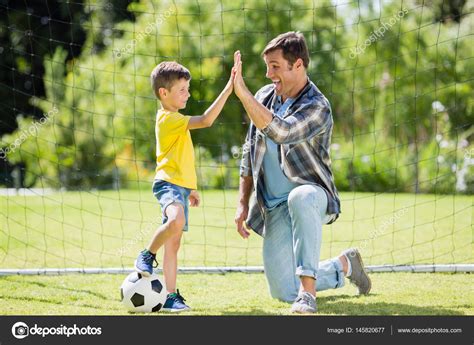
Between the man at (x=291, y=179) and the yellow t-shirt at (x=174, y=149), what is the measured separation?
0.39m

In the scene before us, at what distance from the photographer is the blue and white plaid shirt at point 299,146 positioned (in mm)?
3713

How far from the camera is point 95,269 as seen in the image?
493 cm

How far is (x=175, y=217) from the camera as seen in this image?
3.71 m

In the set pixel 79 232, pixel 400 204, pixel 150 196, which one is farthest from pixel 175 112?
pixel 150 196

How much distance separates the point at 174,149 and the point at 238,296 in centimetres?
92

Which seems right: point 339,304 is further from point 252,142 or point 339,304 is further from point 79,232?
point 79,232

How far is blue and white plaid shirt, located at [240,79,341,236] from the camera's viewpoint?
3713 millimetres

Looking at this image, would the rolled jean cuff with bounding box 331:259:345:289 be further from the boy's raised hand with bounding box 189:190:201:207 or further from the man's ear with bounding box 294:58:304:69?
the man's ear with bounding box 294:58:304:69

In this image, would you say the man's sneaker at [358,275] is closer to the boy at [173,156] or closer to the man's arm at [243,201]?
the man's arm at [243,201]

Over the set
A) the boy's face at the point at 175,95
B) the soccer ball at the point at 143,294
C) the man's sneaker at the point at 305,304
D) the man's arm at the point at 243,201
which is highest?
the boy's face at the point at 175,95

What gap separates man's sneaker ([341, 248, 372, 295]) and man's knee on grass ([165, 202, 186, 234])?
3.34 ft

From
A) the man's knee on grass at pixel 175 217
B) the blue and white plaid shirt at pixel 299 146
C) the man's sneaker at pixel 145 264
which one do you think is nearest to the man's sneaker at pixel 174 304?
the man's sneaker at pixel 145 264

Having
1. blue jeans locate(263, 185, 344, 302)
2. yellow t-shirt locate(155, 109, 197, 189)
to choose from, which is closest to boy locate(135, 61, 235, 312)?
yellow t-shirt locate(155, 109, 197, 189)

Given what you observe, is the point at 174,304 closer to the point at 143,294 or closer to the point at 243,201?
the point at 143,294
